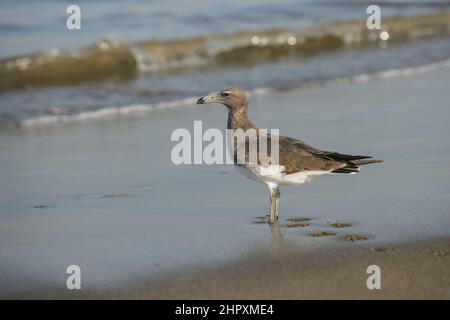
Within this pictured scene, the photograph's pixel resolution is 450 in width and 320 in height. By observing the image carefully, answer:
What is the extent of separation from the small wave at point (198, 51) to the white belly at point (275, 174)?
280 inches

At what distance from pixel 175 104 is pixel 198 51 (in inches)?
147

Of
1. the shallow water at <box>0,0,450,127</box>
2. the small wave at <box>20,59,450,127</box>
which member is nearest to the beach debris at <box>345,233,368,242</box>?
the small wave at <box>20,59,450,127</box>

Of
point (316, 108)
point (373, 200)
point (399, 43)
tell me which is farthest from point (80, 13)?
point (373, 200)

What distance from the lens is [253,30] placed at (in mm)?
16484

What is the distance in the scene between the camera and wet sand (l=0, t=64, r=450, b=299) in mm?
5453

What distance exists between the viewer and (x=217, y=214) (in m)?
6.94

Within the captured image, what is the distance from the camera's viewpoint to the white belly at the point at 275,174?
662 centimetres

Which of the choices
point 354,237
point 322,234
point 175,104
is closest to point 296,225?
point 322,234

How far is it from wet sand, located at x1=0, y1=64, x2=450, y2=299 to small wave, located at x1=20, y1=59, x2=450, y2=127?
0.38m

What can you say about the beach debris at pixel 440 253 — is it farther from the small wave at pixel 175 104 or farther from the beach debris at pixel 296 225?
the small wave at pixel 175 104

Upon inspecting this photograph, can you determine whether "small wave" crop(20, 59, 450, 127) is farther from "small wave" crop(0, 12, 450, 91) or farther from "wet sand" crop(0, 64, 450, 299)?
"small wave" crop(0, 12, 450, 91)

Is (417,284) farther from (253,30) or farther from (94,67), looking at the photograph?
(253,30)

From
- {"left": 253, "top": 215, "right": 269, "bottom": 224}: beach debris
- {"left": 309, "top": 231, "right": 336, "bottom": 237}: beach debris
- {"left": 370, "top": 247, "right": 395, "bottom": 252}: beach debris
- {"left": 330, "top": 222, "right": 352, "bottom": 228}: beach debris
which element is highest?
{"left": 253, "top": 215, "right": 269, "bottom": 224}: beach debris

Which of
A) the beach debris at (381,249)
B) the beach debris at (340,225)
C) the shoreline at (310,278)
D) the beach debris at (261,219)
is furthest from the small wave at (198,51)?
A: the beach debris at (381,249)
